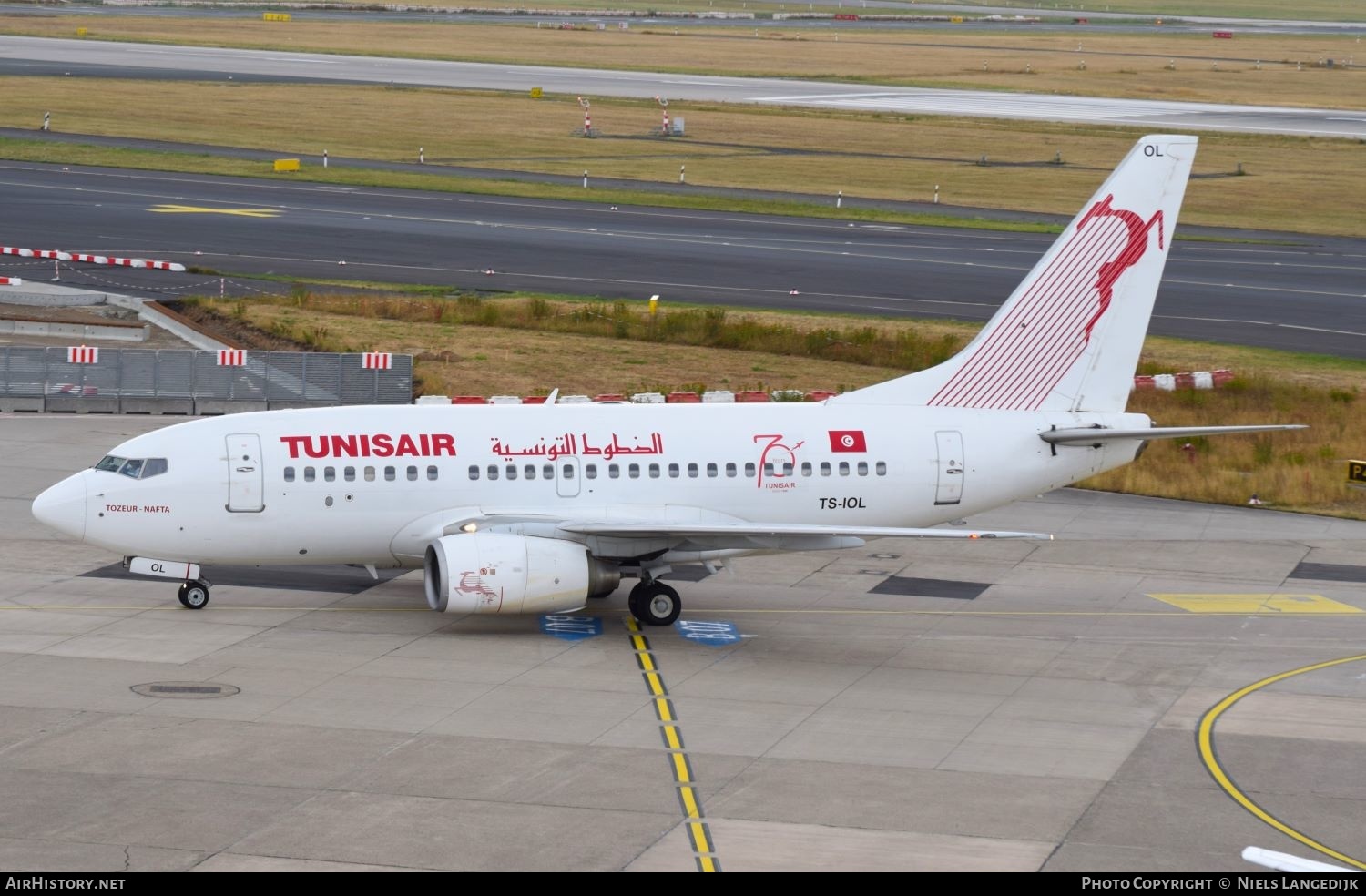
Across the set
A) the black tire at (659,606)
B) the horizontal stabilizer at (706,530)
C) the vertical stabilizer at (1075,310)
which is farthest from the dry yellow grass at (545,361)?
the horizontal stabilizer at (706,530)

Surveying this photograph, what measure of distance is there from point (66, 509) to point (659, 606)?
11246 mm

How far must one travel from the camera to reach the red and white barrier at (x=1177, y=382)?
54656 mm

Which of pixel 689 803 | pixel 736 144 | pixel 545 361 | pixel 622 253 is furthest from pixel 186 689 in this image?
pixel 736 144

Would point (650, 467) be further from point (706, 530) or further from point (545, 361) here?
point (545, 361)

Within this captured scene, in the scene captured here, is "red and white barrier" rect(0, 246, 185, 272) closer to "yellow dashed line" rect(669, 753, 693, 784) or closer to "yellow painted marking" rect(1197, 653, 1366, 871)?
"yellow dashed line" rect(669, 753, 693, 784)

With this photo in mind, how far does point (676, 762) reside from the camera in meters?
26.1

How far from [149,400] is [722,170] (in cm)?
5478

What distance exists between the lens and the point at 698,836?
2306 centimetres

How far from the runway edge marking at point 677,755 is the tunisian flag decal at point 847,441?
5.42 m

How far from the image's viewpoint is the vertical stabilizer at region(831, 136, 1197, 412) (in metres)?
36.5

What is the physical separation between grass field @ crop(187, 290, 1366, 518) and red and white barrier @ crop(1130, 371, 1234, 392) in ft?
1.23

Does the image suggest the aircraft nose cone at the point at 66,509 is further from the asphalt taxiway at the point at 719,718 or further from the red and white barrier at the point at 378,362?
the red and white barrier at the point at 378,362
